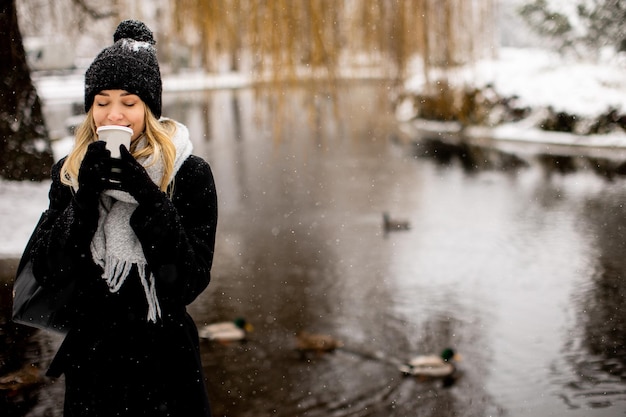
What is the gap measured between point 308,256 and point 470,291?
7.29ft

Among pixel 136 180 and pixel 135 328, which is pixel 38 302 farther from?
pixel 136 180

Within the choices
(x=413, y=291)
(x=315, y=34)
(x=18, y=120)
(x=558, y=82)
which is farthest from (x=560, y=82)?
(x=315, y=34)

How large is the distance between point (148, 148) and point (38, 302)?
20.3 inches

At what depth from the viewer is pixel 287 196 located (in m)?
12.8

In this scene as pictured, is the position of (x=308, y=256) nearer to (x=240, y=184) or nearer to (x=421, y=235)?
Result: (x=421, y=235)

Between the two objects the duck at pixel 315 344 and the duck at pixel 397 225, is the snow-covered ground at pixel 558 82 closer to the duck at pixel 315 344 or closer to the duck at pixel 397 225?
the duck at pixel 397 225

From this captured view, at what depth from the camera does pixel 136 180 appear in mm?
1807

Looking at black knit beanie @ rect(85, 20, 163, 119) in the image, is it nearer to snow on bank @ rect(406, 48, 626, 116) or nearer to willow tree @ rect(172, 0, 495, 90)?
willow tree @ rect(172, 0, 495, 90)

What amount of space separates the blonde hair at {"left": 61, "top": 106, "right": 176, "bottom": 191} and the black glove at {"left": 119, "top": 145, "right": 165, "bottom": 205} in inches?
4.8

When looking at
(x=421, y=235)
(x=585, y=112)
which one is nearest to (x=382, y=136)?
(x=585, y=112)

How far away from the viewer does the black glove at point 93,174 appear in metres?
1.78

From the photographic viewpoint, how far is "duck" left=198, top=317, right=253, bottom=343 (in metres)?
5.83

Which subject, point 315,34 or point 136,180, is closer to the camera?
point 136,180

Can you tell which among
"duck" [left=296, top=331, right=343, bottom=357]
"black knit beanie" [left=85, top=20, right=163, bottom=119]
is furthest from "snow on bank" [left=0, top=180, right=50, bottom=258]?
"black knit beanie" [left=85, top=20, right=163, bottom=119]
